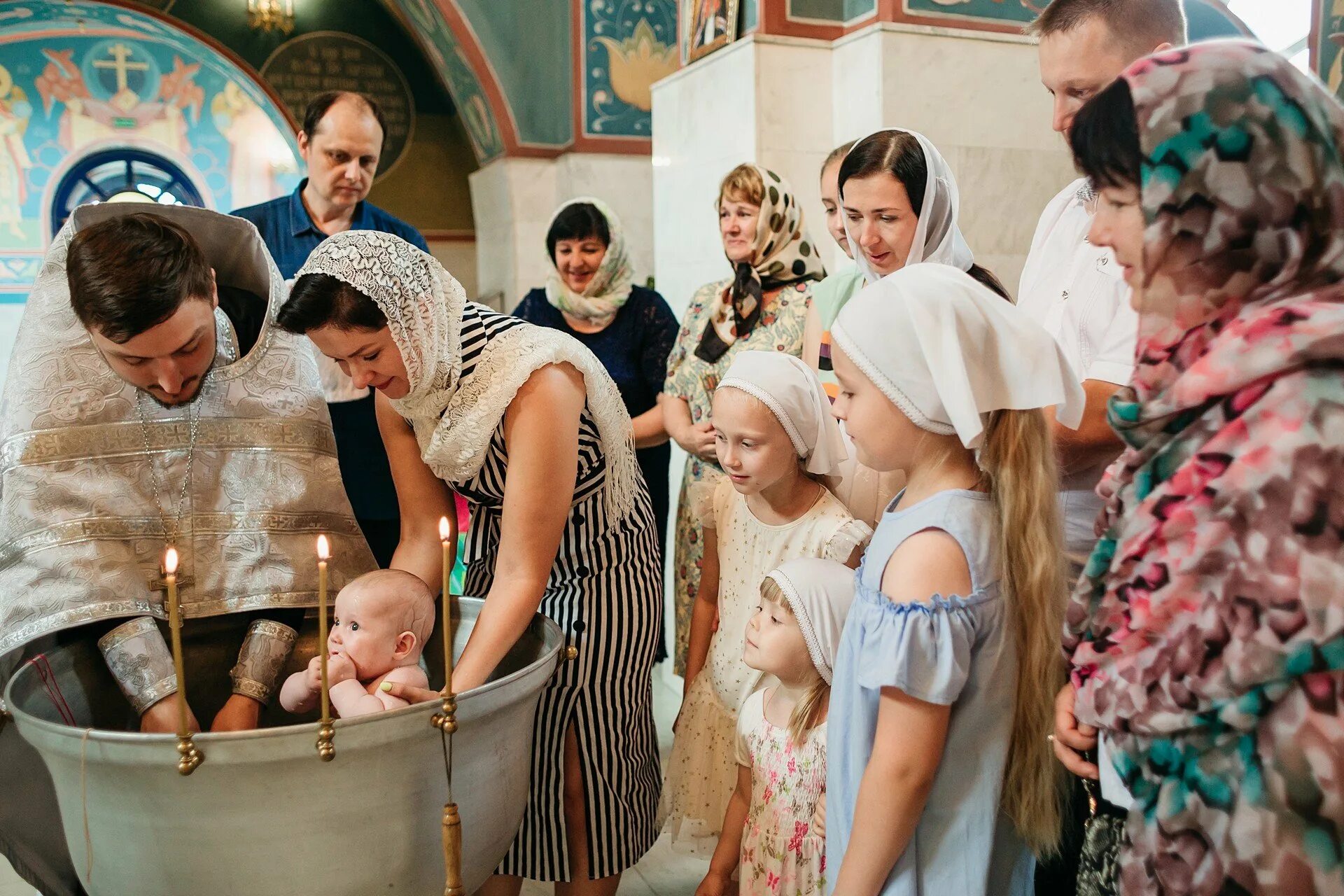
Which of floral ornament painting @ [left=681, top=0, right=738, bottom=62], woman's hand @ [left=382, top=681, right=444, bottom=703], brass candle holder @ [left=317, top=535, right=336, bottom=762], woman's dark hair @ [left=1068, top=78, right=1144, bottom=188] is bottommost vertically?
woman's hand @ [left=382, top=681, right=444, bottom=703]

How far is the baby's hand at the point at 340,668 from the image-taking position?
1.78 m

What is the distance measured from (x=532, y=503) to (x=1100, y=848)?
3.34ft

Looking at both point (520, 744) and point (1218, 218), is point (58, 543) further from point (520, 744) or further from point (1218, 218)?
point (1218, 218)

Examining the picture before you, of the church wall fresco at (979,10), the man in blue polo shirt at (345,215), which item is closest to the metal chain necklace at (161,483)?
the man in blue polo shirt at (345,215)

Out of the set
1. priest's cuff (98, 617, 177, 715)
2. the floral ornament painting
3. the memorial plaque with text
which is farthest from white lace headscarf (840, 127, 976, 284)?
the memorial plaque with text

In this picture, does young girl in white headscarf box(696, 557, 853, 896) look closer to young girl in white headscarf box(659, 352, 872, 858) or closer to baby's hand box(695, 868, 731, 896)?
baby's hand box(695, 868, 731, 896)

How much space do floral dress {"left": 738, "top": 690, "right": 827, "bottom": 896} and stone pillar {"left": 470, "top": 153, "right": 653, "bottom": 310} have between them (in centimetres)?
517

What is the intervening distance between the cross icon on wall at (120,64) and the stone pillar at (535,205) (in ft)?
15.5

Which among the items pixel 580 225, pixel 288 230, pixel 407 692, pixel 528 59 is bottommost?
pixel 407 692

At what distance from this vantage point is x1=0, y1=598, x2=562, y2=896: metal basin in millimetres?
1234

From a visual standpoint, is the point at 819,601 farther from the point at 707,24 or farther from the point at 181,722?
the point at 707,24

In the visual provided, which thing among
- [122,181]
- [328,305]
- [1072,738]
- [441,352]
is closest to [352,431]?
[441,352]

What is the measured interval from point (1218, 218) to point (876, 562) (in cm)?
67

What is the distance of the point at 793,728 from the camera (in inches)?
79.4
